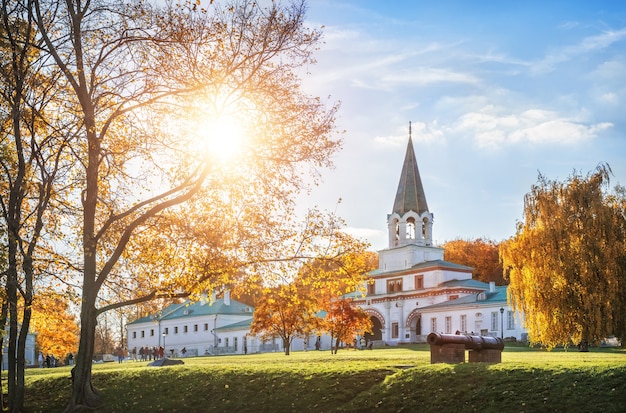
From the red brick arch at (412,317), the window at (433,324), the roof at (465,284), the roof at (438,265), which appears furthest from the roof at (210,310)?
the roof at (465,284)

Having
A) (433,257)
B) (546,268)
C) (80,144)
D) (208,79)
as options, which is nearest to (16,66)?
(80,144)

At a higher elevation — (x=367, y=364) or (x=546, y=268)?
(x=546, y=268)

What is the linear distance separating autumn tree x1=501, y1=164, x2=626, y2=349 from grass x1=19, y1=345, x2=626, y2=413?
13069 millimetres

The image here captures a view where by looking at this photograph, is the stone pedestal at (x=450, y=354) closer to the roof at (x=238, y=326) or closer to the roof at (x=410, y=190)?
the roof at (x=410, y=190)

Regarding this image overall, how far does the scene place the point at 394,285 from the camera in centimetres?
8462

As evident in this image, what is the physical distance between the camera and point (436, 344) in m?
22.8

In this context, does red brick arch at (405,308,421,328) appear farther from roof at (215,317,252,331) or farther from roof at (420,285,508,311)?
roof at (215,317,252,331)

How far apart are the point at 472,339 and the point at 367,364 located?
11.6ft

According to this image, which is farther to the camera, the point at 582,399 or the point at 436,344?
the point at 436,344

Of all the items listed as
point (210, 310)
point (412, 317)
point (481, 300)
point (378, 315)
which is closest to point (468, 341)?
point (481, 300)

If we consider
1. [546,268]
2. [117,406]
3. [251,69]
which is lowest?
[117,406]

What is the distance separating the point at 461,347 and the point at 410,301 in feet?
193

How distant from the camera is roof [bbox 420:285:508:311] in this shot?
6962 cm

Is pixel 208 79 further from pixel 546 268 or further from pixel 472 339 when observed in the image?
pixel 546 268
